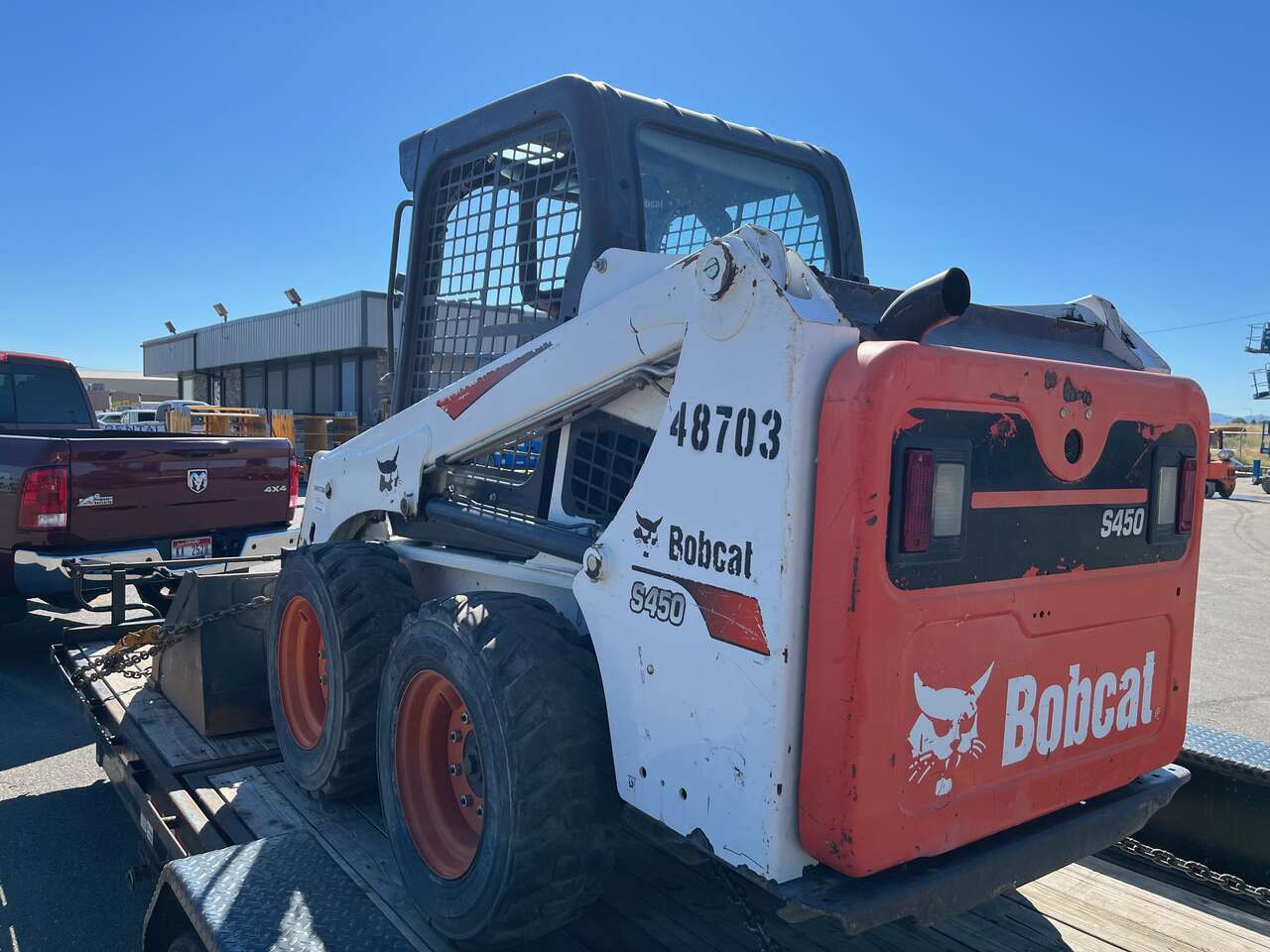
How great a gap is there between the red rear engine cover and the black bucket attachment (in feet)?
9.90

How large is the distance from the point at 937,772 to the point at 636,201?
206 cm

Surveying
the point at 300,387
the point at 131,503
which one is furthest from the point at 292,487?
the point at 300,387

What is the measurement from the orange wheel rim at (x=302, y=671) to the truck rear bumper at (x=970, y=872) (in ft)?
7.89

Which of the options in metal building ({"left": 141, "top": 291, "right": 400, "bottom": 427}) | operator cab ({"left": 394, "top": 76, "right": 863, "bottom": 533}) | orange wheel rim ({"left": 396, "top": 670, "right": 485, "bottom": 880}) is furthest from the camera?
metal building ({"left": 141, "top": 291, "right": 400, "bottom": 427})

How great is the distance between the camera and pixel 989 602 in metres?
2.17

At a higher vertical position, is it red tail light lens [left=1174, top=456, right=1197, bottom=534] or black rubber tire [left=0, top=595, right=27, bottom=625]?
red tail light lens [left=1174, top=456, right=1197, bottom=534]

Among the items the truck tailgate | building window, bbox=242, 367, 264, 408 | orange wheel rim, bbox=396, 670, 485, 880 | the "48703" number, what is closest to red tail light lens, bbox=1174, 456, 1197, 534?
the "48703" number

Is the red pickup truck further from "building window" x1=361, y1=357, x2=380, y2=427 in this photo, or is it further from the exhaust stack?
"building window" x1=361, y1=357, x2=380, y2=427

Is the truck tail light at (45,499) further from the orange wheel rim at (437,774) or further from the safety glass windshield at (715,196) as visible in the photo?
the safety glass windshield at (715,196)

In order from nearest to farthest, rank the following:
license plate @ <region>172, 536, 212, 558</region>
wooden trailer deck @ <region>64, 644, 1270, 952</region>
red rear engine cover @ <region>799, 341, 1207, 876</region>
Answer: red rear engine cover @ <region>799, 341, 1207, 876</region>, wooden trailer deck @ <region>64, 644, 1270, 952</region>, license plate @ <region>172, 536, 212, 558</region>

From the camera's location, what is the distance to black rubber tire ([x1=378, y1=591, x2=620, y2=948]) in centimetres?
236

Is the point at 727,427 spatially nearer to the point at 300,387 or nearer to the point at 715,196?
the point at 715,196

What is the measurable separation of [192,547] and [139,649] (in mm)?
1962

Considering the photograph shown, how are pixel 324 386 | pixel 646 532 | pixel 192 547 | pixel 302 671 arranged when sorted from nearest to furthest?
pixel 646 532 → pixel 302 671 → pixel 192 547 → pixel 324 386
